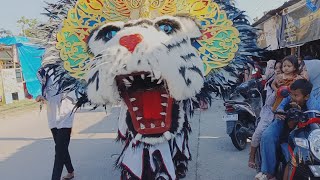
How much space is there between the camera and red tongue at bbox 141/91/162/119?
100.0 inches

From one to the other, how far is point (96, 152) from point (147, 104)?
12.8 feet

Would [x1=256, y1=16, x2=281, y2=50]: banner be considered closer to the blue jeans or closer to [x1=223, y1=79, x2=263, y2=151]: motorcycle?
[x1=223, y1=79, x2=263, y2=151]: motorcycle

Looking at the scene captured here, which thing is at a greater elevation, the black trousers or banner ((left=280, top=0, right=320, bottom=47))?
banner ((left=280, top=0, right=320, bottom=47))

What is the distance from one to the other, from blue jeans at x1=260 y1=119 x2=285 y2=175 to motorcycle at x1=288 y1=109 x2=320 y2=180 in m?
0.33

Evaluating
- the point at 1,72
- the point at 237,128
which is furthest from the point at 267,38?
the point at 1,72

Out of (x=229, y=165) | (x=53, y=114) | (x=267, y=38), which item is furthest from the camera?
(x=267, y=38)

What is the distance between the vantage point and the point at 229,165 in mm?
5082

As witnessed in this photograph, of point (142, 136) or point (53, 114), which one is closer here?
point (142, 136)

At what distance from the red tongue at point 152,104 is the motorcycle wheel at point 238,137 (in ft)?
10.8

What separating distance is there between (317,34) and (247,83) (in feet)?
3.99

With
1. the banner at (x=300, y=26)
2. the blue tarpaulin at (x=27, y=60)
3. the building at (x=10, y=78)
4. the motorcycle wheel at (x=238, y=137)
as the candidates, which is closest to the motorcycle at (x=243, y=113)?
the motorcycle wheel at (x=238, y=137)

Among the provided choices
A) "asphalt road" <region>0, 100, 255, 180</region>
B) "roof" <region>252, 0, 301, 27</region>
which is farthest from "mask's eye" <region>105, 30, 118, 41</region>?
"roof" <region>252, 0, 301, 27</region>

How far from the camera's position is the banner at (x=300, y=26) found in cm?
556

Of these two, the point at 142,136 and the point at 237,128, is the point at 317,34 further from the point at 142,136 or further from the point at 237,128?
the point at 142,136
